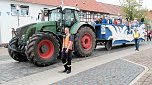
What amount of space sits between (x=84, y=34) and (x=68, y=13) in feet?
4.60

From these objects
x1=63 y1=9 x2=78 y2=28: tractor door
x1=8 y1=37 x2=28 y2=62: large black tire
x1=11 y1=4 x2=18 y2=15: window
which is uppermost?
x1=11 y1=4 x2=18 y2=15: window

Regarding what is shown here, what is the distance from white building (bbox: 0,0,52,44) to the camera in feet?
96.0

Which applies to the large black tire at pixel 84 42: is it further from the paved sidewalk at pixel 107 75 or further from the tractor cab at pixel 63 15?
the paved sidewalk at pixel 107 75

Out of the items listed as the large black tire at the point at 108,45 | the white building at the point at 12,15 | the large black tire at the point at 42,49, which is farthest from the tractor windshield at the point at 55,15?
the white building at the point at 12,15

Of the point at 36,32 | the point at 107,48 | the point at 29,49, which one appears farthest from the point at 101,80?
the point at 107,48

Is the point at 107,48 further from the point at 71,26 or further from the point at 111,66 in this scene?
the point at 111,66

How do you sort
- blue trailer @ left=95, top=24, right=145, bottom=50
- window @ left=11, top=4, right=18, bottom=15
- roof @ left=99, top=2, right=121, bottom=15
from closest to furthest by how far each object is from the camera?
blue trailer @ left=95, top=24, right=145, bottom=50 → window @ left=11, top=4, right=18, bottom=15 → roof @ left=99, top=2, right=121, bottom=15

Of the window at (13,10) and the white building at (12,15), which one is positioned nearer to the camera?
the white building at (12,15)

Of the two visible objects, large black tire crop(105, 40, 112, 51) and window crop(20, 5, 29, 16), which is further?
window crop(20, 5, 29, 16)

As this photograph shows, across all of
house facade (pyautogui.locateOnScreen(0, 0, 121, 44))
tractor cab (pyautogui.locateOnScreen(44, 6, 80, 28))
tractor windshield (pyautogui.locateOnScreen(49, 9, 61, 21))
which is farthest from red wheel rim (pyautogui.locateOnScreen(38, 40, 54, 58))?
house facade (pyautogui.locateOnScreen(0, 0, 121, 44))

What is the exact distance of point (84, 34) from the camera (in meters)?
16.0

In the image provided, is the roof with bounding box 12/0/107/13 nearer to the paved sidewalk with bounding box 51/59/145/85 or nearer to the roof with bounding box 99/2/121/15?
the roof with bounding box 99/2/121/15

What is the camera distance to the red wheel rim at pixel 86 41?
16.0 meters

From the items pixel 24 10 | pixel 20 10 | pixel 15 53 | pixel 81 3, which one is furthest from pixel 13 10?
pixel 15 53
